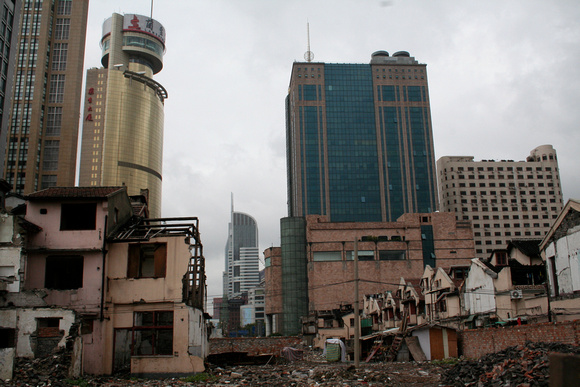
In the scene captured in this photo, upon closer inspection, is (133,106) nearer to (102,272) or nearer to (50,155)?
(50,155)

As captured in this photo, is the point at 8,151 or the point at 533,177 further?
the point at 533,177

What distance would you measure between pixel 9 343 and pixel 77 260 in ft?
20.8

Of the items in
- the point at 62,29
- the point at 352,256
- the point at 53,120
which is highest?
the point at 62,29

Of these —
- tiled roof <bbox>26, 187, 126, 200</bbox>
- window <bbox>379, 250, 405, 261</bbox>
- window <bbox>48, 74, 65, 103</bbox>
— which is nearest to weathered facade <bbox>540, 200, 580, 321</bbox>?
A: tiled roof <bbox>26, 187, 126, 200</bbox>

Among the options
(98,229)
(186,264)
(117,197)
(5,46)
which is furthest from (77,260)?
(5,46)

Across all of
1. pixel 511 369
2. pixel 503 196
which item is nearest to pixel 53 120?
pixel 503 196

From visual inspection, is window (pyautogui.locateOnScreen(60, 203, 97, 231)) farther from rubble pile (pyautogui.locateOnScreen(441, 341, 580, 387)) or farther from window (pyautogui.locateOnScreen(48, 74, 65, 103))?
window (pyautogui.locateOnScreen(48, 74, 65, 103))

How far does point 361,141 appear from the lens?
159 m

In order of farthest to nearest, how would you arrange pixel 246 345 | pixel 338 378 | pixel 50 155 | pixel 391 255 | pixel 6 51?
pixel 50 155
pixel 391 255
pixel 6 51
pixel 246 345
pixel 338 378

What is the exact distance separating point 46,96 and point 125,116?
35217mm

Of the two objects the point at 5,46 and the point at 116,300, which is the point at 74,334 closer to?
the point at 116,300

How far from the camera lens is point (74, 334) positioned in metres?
26.9

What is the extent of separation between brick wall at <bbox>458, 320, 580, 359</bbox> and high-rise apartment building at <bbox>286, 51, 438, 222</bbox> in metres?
117

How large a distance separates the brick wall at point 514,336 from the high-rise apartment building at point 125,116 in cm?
14186
